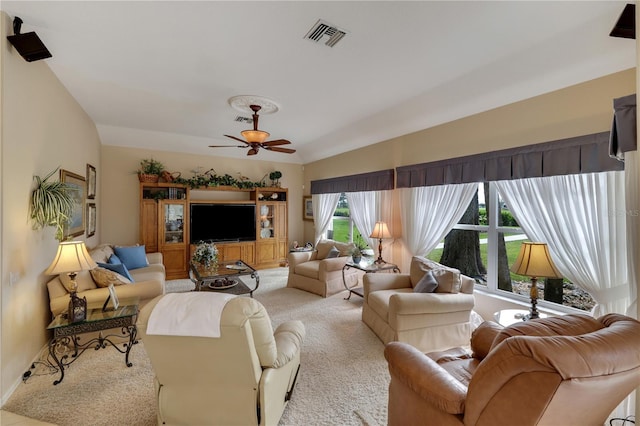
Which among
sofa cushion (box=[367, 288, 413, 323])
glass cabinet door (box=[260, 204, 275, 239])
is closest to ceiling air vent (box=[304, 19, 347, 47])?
sofa cushion (box=[367, 288, 413, 323])

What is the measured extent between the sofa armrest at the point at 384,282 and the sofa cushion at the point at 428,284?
1.54ft

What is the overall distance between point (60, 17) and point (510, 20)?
3632 mm

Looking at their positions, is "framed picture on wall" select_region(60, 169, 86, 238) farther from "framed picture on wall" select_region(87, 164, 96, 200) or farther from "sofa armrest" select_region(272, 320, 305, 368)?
"sofa armrest" select_region(272, 320, 305, 368)

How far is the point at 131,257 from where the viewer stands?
4730 mm

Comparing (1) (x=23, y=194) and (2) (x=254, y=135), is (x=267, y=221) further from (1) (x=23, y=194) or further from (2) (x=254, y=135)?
(1) (x=23, y=194)

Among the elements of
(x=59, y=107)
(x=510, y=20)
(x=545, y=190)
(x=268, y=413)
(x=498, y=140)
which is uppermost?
(x=510, y=20)

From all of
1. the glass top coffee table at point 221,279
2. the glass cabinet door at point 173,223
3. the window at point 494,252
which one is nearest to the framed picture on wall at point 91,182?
the glass cabinet door at point 173,223

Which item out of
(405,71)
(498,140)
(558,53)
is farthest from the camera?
(498,140)

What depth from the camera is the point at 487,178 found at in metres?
3.35

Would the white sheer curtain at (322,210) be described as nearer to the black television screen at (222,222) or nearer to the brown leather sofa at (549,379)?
the black television screen at (222,222)

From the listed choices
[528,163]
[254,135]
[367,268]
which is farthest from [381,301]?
[254,135]

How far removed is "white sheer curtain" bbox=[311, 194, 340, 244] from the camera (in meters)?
6.63

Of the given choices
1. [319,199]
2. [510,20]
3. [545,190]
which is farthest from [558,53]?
[319,199]

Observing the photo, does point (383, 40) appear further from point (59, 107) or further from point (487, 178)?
point (59, 107)
